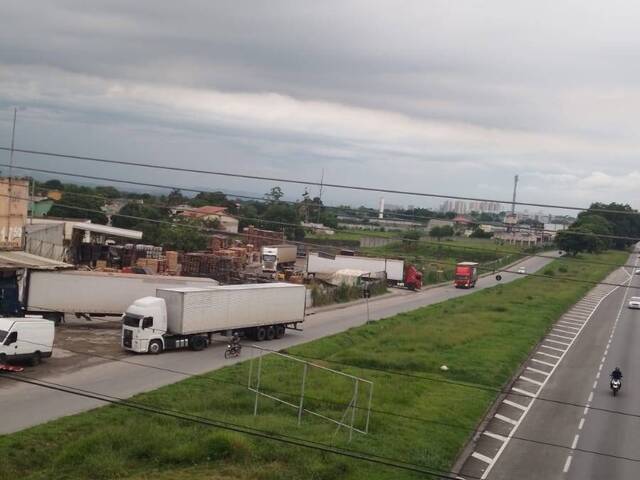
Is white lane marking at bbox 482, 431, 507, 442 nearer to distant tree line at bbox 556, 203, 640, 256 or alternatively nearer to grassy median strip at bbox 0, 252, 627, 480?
grassy median strip at bbox 0, 252, 627, 480

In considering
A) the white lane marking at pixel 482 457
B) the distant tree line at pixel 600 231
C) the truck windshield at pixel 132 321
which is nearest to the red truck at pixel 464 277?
the distant tree line at pixel 600 231

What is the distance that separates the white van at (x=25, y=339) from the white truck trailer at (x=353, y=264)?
31.6 metres

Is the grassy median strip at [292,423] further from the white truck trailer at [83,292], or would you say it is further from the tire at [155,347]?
the white truck trailer at [83,292]

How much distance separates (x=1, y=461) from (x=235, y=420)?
17.4 ft

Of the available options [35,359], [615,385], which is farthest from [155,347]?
[615,385]

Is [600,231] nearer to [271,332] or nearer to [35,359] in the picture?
[271,332]

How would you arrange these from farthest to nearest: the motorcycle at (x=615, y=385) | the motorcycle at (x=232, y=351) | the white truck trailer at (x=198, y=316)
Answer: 1. the motorcycle at (x=232, y=351)
2. the white truck trailer at (x=198, y=316)
3. the motorcycle at (x=615, y=385)

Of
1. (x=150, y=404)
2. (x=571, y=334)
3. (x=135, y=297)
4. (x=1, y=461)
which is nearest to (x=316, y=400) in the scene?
(x=150, y=404)

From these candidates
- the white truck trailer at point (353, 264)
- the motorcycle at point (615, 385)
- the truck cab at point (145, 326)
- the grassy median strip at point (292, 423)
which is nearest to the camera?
the grassy median strip at point (292, 423)

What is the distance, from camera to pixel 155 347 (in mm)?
26766

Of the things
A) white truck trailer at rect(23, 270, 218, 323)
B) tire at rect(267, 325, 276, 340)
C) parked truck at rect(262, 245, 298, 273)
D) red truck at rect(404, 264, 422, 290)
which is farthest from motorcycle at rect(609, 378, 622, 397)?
red truck at rect(404, 264, 422, 290)

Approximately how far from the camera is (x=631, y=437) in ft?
64.3

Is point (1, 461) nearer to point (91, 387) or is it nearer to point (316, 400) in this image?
point (91, 387)

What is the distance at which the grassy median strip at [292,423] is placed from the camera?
48.2 feet
